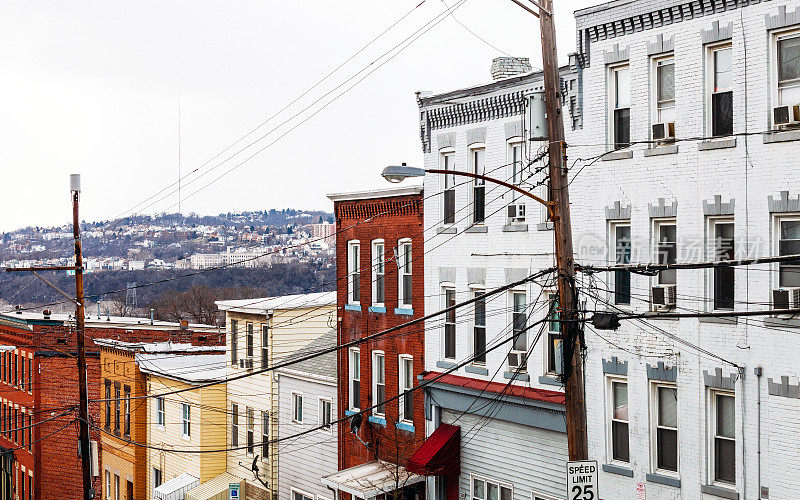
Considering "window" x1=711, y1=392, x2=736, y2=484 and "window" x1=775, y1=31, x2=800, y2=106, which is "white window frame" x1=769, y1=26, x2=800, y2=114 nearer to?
"window" x1=775, y1=31, x2=800, y2=106

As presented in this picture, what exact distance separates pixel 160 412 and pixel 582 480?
3298cm

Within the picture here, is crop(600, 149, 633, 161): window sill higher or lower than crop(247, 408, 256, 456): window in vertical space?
higher

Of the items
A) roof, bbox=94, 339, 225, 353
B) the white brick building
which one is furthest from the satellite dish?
roof, bbox=94, 339, 225, 353

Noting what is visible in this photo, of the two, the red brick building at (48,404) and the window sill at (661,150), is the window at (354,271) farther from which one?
the red brick building at (48,404)

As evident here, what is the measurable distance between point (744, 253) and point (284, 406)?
21363mm

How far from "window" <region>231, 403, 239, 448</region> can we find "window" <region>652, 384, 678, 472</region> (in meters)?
22.4

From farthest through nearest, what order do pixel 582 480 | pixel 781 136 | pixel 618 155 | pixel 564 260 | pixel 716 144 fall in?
pixel 618 155 < pixel 716 144 < pixel 781 136 < pixel 564 260 < pixel 582 480

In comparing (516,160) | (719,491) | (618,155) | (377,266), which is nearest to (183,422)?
Answer: (377,266)

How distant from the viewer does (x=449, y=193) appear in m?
27.4

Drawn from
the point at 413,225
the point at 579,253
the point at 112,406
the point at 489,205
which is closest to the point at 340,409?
the point at 413,225

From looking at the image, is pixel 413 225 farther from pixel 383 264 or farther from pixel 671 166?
pixel 671 166

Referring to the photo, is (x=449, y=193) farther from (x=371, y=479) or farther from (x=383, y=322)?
(x=371, y=479)

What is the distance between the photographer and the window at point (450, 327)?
89.7 feet

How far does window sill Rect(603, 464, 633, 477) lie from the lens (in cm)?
2088
